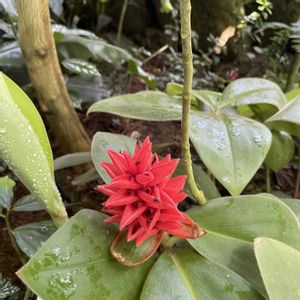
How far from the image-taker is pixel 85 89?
4.24 feet

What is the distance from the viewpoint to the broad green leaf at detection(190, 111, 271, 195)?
28.3 inches

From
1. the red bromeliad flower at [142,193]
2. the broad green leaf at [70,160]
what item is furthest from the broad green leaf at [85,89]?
the red bromeliad flower at [142,193]

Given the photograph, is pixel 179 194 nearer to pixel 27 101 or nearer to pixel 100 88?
pixel 27 101

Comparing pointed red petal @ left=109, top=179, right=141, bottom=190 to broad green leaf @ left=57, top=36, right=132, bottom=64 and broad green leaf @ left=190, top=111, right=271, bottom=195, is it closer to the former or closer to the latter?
broad green leaf @ left=190, top=111, right=271, bottom=195

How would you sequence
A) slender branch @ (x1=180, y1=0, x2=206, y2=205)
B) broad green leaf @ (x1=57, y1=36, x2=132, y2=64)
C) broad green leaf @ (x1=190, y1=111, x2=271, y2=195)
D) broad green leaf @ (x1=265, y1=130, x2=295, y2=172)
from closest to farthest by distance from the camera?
slender branch @ (x1=180, y1=0, x2=206, y2=205)
broad green leaf @ (x1=190, y1=111, x2=271, y2=195)
broad green leaf @ (x1=265, y1=130, x2=295, y2=172)
broad green leaf @ (x1=57, y1=36, x2=132, y2=64)

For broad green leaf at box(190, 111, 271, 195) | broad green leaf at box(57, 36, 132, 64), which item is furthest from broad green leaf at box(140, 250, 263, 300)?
broad green leaf at box(57, 36, 132, 64)

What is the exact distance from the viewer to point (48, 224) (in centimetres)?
84

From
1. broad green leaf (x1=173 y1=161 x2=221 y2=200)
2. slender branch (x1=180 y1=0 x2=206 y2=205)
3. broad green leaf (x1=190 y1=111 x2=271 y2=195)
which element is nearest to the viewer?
slender branch (x1=180 y1=0 x2=206 y2=205)

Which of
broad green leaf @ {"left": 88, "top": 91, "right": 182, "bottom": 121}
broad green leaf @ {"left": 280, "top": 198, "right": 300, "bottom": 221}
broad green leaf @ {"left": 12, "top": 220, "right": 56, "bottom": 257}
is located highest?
broad green leaf @ {"left": 88, "top": 91, "right": 182, "bottom": 121}

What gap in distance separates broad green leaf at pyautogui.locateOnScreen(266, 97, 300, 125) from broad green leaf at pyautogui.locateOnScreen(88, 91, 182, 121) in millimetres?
173

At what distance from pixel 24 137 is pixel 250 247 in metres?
0.34

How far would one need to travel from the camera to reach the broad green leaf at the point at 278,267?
1.91 ft

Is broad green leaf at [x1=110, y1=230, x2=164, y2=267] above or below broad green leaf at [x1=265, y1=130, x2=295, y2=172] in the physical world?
above

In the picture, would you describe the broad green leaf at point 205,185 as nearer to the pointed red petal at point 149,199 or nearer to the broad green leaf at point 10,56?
the pointed red petal at point 149,199
